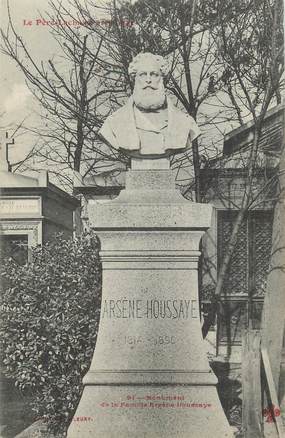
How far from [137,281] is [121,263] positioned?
0.66 feet

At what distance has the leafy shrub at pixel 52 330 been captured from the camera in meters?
6.60

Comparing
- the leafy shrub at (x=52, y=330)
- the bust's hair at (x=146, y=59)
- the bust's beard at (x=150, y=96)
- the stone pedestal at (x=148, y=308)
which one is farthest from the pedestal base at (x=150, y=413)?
the bust's hair at (x=146, y=59)

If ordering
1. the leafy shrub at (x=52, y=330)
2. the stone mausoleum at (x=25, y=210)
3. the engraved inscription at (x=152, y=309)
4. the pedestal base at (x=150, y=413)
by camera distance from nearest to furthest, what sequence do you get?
the pedestal base at (x=150, y=413)
the engraved inscription at (x=152, y=309)
the leafy shrub at (x=52, y=330)
the stone mausoleum at (x=25, y=210)

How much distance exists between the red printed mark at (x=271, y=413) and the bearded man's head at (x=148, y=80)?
287 cm

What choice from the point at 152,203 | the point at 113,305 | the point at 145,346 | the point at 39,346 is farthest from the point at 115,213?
the point at 39,346

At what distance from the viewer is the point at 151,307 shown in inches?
213

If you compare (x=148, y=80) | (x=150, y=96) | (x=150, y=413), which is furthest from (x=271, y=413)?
(x=148, y=80)

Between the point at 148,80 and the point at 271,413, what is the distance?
3.15 m

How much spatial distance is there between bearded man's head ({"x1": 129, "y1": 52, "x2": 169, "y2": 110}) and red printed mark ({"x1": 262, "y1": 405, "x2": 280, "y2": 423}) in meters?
2.87

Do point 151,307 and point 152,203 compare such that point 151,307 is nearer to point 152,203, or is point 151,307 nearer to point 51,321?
point 152,203

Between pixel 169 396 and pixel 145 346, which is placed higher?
pixel 145 346

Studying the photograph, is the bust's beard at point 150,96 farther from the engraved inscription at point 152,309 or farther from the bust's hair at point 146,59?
the engraved inscription at point 152,309

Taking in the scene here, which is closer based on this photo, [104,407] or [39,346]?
[104,407]

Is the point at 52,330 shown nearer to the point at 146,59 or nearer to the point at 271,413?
the point at 271,413
